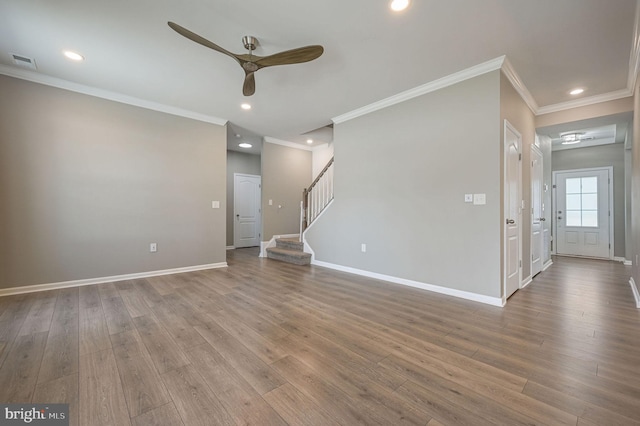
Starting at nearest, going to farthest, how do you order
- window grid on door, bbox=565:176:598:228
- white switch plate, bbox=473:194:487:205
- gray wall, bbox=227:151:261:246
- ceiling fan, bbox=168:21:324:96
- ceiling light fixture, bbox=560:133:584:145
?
ceiling fan, bbox=168:21:324:96 → white switch plate, bbox=473:194:487:205 → ceiling light fixture, bbox=560:133:584:145 → window grid on door, bbox=565:176:598:228 → gray wall, bbox=227:151:261:246

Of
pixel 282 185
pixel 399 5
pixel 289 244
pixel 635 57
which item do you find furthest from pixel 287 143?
pixel 635 57

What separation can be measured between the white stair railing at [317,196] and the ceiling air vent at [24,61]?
4547mm

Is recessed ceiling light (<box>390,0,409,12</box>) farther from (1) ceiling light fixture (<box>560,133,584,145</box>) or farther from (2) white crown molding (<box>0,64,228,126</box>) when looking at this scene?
(1) ceiling light fixture (<box>560,133,584,145</box>)

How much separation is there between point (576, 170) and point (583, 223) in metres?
1.35

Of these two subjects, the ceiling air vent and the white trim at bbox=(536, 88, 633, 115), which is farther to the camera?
the white trim at bbox=(536, 88, 633, 115)

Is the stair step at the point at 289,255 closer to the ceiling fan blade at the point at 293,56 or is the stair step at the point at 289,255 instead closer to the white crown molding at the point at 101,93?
the white crown molding at the point at 101,93

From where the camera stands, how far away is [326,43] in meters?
2.69

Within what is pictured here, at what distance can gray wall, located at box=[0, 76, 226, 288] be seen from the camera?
11.0 ft

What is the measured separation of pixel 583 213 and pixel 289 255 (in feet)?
24.2

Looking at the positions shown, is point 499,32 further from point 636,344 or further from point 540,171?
point 540,171

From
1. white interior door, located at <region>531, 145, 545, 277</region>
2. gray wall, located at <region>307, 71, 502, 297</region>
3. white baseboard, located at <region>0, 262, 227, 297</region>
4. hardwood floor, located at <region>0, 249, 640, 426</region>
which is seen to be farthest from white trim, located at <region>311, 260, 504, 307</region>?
white baseboard, located at <region>0, 262, 227, 297</region>

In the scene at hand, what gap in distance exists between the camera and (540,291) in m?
3.58

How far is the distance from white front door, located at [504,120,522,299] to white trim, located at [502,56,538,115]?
0.61 metres

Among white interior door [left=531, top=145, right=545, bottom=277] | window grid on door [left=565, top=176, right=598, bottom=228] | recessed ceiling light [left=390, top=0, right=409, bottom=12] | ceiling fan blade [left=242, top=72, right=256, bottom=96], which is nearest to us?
recessed ceiling light [left=390, top=0, right=409, bottom=12]
